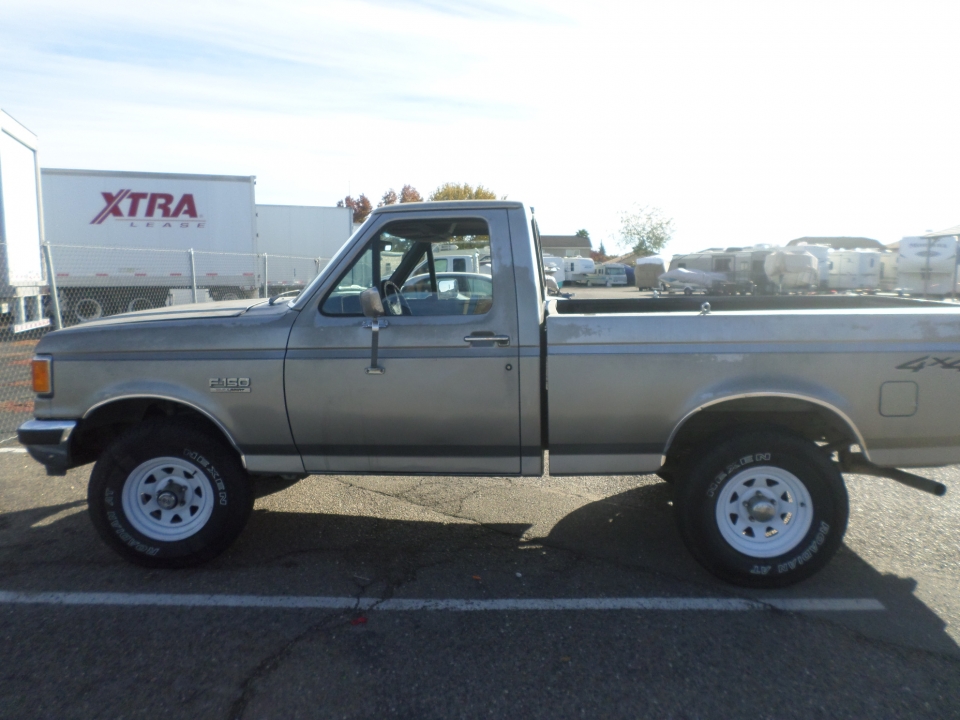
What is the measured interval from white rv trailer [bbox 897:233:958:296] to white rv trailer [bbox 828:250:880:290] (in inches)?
142

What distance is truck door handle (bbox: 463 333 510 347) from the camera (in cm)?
413

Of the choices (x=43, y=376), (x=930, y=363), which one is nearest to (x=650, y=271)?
(x=930, y=363)

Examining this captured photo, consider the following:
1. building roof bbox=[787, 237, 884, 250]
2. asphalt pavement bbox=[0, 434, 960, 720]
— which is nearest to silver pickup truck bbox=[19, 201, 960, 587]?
asphalt pavement bbox=[0, 434, 960, 720]

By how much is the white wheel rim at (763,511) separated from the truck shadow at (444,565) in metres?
0.27

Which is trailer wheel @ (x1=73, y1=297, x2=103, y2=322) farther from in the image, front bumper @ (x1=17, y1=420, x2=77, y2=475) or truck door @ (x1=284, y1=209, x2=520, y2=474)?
truck door @ (x1=284, y1=209, x2=520, y2=474)

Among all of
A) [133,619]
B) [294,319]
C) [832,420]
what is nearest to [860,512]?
[832,420]

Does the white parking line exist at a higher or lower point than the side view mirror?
lower

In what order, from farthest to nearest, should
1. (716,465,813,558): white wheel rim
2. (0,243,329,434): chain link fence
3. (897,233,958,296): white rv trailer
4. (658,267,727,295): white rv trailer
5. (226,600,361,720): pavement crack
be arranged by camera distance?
(658,267,727,295): white rv trailer → (897,233,958,296): white rv trailer → (0,243,329,434): chain link fence → (716,465,813,558): white wheel rim → (226,600,361,720): pavement crack

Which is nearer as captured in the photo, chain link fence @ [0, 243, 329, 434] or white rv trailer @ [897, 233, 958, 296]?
chain link fence @ [0, 243, 329, 434]

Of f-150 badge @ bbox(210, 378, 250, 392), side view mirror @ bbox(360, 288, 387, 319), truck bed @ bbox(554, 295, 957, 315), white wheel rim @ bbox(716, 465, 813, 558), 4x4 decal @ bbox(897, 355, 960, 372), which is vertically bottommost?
white wheel rim @ bbox(716, 465, 813, 558)

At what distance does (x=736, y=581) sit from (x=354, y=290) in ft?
8.68

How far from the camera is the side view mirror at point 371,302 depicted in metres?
3.97

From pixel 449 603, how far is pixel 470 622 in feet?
0.79

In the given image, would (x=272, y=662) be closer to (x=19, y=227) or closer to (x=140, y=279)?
(x=19, y=227)
